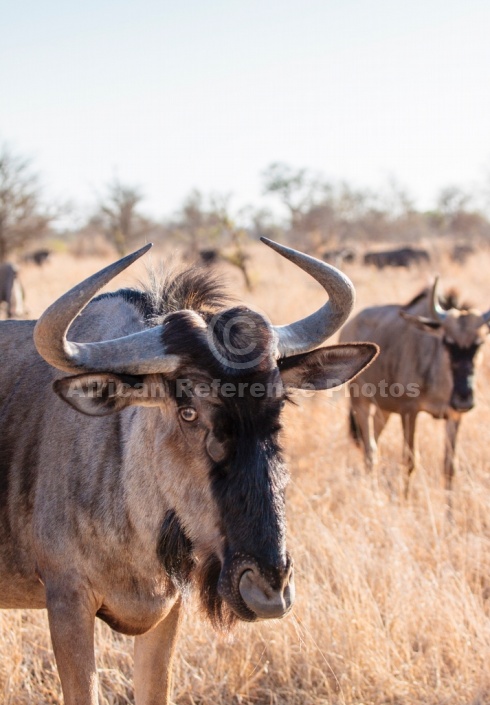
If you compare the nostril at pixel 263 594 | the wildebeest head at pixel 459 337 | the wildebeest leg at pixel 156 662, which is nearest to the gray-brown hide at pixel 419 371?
the wildebeest head at pixel 459 337

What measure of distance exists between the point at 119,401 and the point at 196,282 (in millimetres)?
705

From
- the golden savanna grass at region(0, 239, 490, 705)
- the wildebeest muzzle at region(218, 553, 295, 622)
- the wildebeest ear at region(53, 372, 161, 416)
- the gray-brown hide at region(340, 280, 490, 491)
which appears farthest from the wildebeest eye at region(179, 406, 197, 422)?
the gray-brown hide at region(340, 280, 490, 491)

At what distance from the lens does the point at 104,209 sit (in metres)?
37.1

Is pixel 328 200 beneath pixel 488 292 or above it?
above

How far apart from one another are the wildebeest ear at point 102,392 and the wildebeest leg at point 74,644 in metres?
0.69

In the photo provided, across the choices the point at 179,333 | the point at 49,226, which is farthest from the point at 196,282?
the point at 49,226

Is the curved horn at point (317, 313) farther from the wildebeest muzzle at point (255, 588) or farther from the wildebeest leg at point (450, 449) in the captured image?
the wildebeest leg at point (450, 449)

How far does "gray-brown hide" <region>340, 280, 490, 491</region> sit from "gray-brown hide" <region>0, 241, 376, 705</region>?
12.6 ft

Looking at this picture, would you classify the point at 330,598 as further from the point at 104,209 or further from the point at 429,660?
the point at 104,209

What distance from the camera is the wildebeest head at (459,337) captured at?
6441mm

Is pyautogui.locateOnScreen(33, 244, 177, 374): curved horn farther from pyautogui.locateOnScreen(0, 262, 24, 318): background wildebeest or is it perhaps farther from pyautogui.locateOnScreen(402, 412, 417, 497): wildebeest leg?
pyautogui.locateOnScreen(0, 262, 24, 318): background wildebeest

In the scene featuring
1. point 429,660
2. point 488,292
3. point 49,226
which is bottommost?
point 429,660

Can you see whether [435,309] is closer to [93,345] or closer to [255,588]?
[93,345]

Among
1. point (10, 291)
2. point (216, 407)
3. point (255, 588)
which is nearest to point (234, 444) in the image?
point (216, 407)
